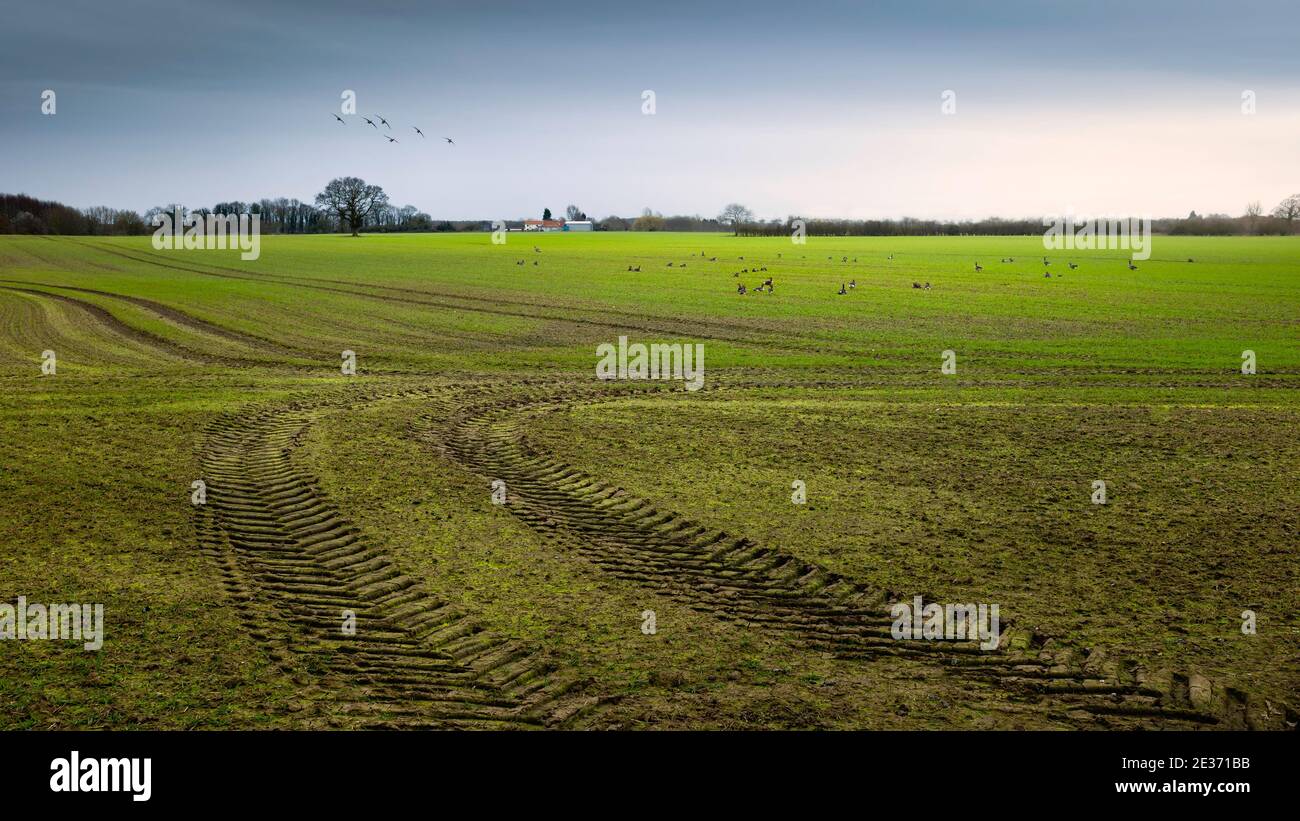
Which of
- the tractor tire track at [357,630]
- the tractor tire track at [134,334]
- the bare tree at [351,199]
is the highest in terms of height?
the bare tree at [351,199]

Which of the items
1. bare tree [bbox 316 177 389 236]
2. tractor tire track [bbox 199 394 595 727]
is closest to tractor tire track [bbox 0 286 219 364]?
tractor tire track [bbox 199 394 595 727]

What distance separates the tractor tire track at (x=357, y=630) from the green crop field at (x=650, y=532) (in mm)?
41

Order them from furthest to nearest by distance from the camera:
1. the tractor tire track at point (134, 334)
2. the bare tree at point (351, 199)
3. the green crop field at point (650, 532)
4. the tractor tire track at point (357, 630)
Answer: the bare tree at point (351, 199) → the tractor tire track at point (134, 334) → the green crop field at point (650, 532) → the tractor tire track at point (357, 630)

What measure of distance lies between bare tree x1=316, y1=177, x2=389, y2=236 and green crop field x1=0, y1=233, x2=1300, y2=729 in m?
115

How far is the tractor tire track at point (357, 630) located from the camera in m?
7.64

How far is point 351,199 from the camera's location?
138375 millimetres

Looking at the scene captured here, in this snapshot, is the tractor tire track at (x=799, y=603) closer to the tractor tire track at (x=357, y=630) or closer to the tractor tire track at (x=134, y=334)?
the tractor tire track at (x=357, y=630)

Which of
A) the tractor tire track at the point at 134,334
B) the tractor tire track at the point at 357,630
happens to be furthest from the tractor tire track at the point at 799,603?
the tractor tire track at the point at 134,334

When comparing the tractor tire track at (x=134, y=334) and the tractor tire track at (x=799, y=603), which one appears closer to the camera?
the tractor tire track at (x=799, y=603)

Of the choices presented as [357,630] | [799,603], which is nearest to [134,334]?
[357,630]

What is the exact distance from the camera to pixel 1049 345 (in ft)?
96.7

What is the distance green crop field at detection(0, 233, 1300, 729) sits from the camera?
7.96 metres

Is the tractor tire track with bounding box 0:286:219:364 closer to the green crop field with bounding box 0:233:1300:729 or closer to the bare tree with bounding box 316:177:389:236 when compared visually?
the green crop field with bounding box 0:233:1300:729
